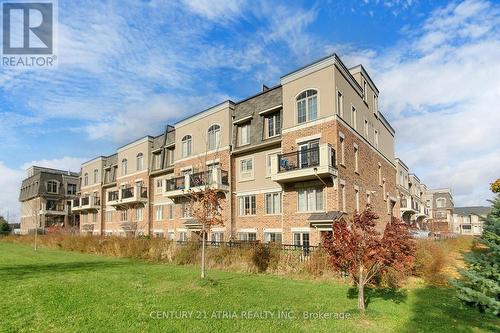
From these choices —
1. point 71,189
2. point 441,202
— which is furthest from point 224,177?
point 441,202

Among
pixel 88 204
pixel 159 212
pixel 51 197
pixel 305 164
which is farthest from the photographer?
pixel 51 197

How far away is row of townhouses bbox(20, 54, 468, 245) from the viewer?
1938 cm

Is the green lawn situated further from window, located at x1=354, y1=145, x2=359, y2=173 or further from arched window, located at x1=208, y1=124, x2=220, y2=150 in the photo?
arched window, located at x1=208, y1=124, x2=220, y2=150

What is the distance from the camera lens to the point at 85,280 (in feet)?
39.8

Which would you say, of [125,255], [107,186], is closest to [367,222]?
[125,255]

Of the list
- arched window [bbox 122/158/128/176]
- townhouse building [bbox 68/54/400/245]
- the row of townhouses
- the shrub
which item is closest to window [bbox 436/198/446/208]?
the row of townhouses

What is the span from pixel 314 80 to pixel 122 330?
1710 centimetres

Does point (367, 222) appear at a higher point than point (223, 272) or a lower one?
higher

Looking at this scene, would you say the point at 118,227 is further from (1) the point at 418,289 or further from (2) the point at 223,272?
(1) the point at 418,289

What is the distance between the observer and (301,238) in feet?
65.3

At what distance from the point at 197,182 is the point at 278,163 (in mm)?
8053

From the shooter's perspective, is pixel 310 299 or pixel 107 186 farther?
pixel 107 186

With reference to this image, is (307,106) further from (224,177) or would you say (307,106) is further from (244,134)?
(224,177)

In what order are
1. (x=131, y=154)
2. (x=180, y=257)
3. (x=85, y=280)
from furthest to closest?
(x=131, y=154)
(x=180, y=257)
(x=85, y=280)
